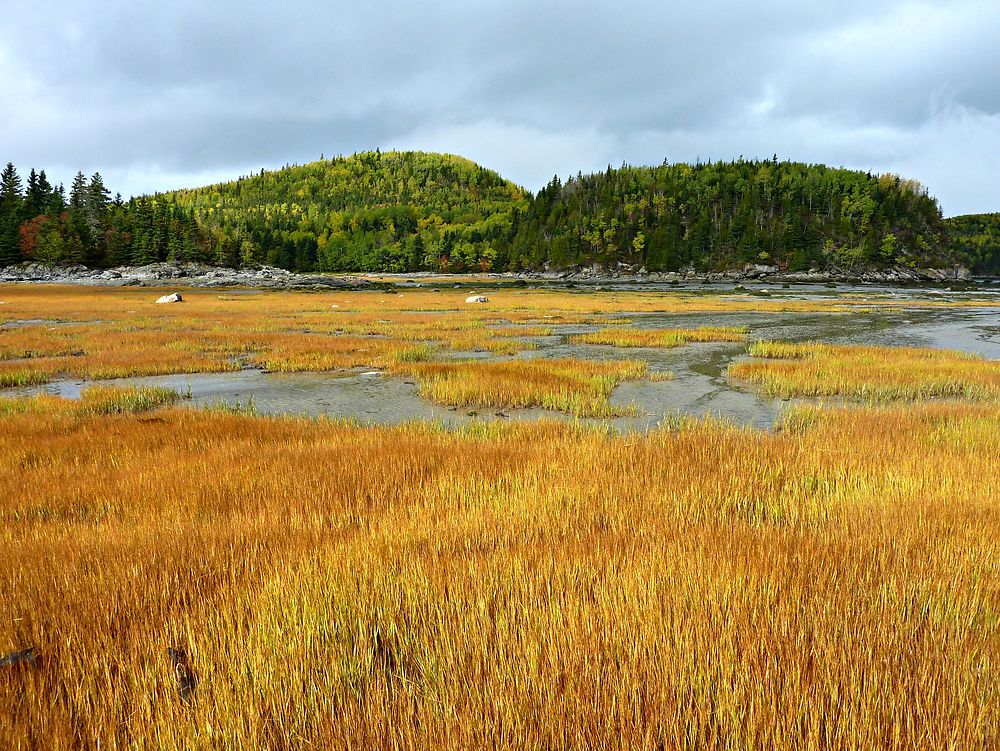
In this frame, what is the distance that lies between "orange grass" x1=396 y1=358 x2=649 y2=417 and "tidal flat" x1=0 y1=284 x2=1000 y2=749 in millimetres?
2071

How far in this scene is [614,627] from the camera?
290 cm

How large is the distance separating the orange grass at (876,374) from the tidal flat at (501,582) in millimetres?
3148

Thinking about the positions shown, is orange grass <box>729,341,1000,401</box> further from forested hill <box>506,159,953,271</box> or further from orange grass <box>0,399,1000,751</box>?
forested hill <box>506,159,953,271</box>

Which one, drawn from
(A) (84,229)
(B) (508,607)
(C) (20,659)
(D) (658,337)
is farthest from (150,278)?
(B) (508,607)

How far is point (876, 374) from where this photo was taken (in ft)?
47.5

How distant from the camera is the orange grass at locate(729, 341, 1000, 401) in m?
12.6

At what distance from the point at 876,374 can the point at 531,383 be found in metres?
9.70

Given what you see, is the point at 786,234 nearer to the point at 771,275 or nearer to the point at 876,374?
the point at 771,275

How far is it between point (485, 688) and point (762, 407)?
10.8 meters

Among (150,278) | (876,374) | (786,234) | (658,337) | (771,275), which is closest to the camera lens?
(876,374)

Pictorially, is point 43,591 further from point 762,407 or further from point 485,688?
point 762,407

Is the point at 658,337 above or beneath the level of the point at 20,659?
above

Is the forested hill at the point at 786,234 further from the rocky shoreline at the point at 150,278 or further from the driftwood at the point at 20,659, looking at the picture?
the driftwood at the point at 20,659

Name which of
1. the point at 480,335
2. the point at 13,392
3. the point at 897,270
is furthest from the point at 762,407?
the point at 897,270
